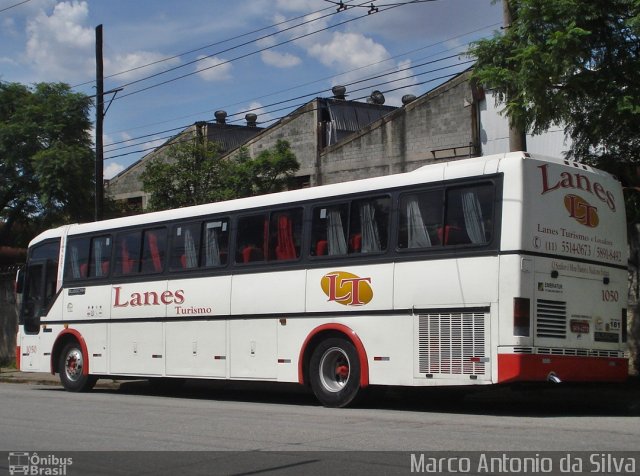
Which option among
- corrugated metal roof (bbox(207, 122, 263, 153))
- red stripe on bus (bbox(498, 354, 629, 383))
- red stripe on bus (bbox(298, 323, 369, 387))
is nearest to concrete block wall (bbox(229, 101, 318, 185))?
corrugated metal roof (bbox(207, 122, 263, 153))

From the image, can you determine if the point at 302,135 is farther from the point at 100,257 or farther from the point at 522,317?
the point at 522,317

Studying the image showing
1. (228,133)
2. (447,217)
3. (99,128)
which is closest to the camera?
(447,217)

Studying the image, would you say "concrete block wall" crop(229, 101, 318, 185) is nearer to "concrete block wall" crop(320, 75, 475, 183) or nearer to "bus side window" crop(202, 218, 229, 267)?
"concrete block wall" crop(320, 75, 475, 183)

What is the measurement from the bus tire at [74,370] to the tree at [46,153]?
9069 millimetres

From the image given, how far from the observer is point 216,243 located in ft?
52.3

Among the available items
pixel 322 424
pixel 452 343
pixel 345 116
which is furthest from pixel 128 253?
pixel 345 116

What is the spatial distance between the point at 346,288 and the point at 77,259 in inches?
308

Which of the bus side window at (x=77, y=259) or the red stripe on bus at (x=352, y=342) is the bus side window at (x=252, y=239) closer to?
the red stripe on bus at (x=352, y=342)

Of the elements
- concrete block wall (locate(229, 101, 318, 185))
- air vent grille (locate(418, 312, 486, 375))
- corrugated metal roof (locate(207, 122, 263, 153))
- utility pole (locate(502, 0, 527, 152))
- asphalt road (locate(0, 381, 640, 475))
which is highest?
corrugated metal roof (locate(207, 122, 263, 153))

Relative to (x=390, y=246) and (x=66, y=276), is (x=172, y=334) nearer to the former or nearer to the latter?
(x=66, y=276)

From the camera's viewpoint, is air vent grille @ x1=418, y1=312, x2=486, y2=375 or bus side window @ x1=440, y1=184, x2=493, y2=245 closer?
air vent grille @ x1=418, y1=312, x2=486, y2=375

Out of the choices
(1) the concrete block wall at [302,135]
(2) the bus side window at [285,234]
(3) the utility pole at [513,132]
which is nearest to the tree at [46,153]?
(1) the concrete block wall at [302,135]

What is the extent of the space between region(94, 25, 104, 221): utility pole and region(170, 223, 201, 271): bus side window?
8.15 m

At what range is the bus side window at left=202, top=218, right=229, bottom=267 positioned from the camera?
15.8 meters
